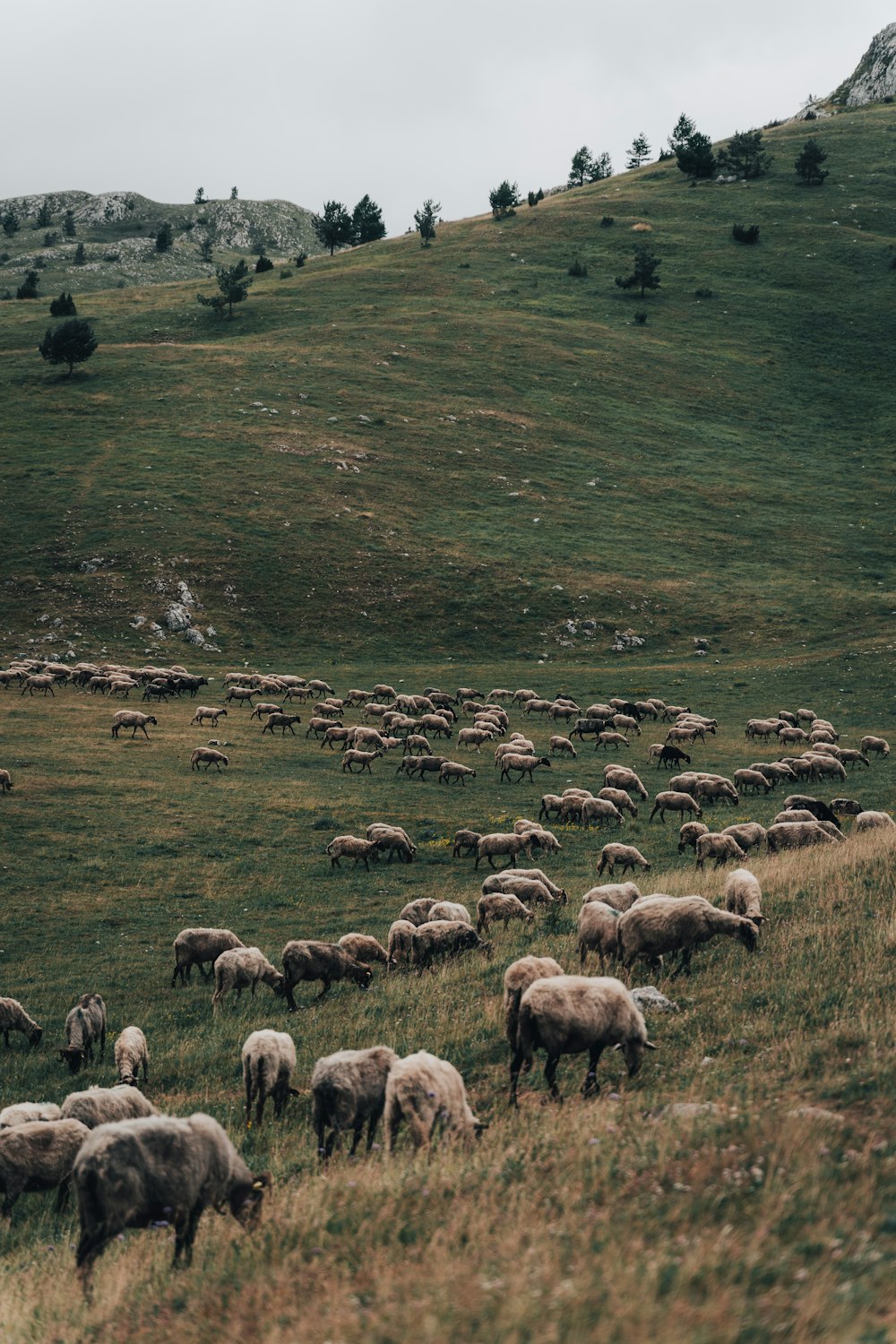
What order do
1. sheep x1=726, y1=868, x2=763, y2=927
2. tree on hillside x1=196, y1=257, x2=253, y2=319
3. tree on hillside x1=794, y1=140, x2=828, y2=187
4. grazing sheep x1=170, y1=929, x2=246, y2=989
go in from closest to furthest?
sheep x1=726, y1=868, x2=763, y2=927
grazing sheep x1=170, y1=929, x2=246, y2=989
tree on hillside x1=196, y1=257, x2=253, y2=319
tree on hillside x1=794, y1=140, x2=828, y2=187

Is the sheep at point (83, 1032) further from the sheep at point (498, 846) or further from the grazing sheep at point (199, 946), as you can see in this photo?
the sheep at point (498, 846)

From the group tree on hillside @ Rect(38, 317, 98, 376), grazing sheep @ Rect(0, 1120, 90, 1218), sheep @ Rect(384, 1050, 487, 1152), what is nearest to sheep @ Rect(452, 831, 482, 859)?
sheep @ Rect(384, 1050, 487, 1152)

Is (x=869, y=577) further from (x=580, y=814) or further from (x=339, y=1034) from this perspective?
(x=339, y=1034)

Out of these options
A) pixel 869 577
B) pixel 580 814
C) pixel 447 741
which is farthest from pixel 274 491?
pixel 580 814

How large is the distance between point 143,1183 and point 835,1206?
5.07 metres

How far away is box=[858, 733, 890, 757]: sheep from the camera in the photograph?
36562mm

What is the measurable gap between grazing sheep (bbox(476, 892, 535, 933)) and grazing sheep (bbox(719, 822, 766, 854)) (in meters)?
6.66

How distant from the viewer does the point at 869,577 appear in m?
68.3

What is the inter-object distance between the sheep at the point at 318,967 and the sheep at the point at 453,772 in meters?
17.9

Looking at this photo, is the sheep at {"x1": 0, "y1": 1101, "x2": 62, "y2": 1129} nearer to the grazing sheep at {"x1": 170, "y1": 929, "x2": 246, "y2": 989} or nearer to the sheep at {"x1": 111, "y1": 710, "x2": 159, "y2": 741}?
the grazing sheep at {"x1": 170, "y1": 929, "x2": 246, "y2": 989}

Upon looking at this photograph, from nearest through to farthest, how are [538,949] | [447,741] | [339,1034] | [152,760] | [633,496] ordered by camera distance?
[339,1034] < [538,949] < [152,760] < [447,741] < [633,496]

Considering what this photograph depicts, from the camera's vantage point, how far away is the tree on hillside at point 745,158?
470ft

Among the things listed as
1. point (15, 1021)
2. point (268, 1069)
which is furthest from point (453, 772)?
point (268, 1069)

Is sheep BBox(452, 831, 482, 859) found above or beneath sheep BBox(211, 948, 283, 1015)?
beneath
